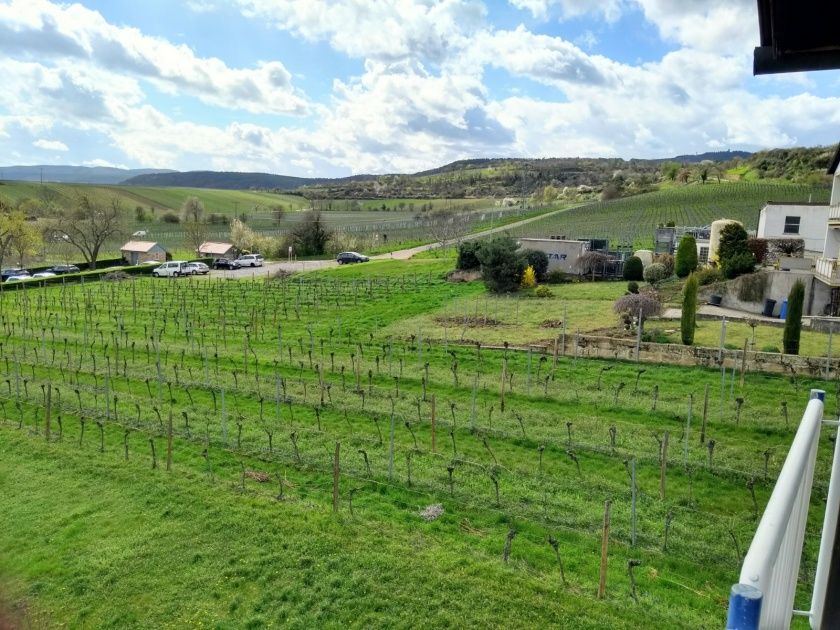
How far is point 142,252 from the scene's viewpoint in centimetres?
6512

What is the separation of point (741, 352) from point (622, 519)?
1082 centimetres

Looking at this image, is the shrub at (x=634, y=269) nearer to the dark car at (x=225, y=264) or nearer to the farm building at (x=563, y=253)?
the farm building at (x=563, y=253)

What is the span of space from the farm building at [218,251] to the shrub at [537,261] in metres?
39.8

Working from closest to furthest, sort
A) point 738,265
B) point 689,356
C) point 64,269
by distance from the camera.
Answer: point 689,356
point 738,265
point 64,269

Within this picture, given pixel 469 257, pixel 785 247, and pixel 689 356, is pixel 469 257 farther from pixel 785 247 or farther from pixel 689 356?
pixel 689 356

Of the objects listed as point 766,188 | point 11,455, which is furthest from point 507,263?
point 766,188

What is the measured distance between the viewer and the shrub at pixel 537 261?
1497 inches

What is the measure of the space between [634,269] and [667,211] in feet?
127

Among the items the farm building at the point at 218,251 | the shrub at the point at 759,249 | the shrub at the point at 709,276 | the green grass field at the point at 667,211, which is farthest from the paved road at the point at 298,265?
the shrub at the point at 759,249

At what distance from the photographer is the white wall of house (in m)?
35.3

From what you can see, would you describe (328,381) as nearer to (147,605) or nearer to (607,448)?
(607,448)

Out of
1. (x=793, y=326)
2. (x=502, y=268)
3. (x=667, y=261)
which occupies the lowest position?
(x=793, y=326)

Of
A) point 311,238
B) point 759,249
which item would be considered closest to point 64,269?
point 311,238

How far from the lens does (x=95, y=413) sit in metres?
16.2
